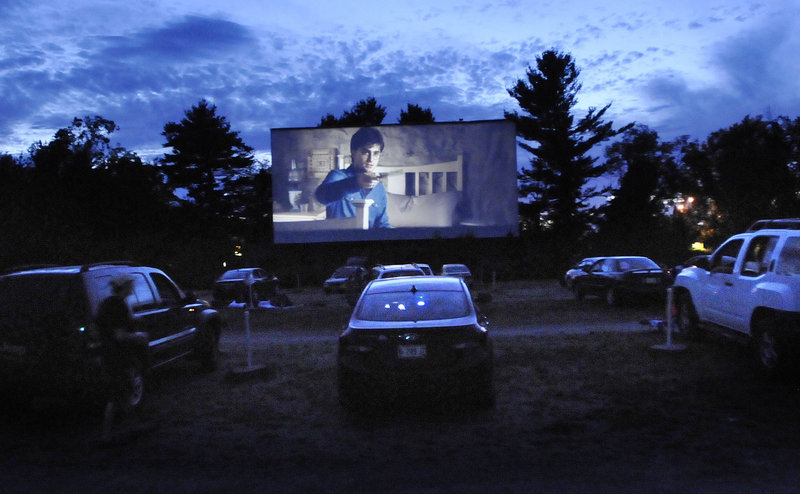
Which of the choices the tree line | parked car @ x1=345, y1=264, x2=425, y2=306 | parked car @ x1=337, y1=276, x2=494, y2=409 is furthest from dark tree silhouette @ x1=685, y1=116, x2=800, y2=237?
parked car @ x1=337, y1=276, x2=494, y2=409

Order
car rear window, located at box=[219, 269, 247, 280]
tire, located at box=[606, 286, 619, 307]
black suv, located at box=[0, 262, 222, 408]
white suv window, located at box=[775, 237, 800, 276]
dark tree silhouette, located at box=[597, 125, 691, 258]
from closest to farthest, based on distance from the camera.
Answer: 1. black suv, located at box=[0, 262, 222, 408]
2. white suv window, located at box=[775, 237, 800, 276]
3. tire, located at box=[606, 286, 619, 307]
4. car rear window, located at box=[219, 269, 247, 280]
5. dark tree silhouette, located at box=[597, 125, 691, 258]

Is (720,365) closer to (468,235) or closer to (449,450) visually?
(449,450)

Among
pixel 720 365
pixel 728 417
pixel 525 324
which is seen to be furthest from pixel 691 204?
pixel 728 417

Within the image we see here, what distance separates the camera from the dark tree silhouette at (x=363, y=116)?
7281 cm

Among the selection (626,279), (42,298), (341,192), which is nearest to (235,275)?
(626,279)

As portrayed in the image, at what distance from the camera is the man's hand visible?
4162 centimetres

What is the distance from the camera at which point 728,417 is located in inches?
290

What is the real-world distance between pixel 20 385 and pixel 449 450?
4312 mm

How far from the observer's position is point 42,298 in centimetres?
768

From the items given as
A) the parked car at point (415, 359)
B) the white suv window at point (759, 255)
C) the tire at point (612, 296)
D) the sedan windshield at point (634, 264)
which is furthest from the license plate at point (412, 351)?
the sedan windshield at point (634, 264)

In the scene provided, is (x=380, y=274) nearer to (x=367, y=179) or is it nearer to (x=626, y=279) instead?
(x=626, y=279)

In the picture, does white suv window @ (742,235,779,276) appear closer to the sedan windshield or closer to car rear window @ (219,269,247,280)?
the sedan windshield

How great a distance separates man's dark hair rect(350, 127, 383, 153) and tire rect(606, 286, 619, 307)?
23019mm

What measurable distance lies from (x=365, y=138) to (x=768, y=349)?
1345 inches
